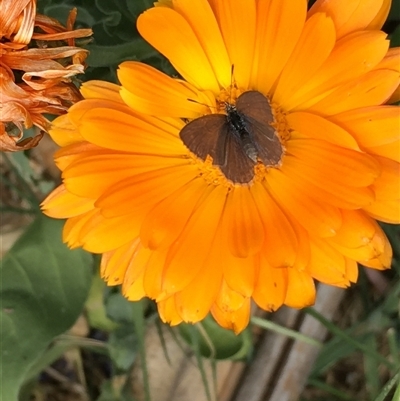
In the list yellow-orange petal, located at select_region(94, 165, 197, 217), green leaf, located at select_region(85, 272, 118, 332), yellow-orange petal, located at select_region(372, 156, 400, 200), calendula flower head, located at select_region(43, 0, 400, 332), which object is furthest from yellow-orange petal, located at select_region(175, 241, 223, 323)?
green leaf, located at select_region(85, 272, 118, 332)

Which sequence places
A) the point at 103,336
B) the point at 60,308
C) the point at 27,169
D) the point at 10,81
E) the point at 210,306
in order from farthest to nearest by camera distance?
1. the point at 103,336
2. the point at 27,169
3. the point at 60,308
4. the point at 210,306
5. the point at 10,81

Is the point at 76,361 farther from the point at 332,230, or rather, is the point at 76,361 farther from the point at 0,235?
the point at 332,230

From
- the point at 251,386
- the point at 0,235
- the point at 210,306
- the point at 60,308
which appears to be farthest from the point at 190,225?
the point at 0,235

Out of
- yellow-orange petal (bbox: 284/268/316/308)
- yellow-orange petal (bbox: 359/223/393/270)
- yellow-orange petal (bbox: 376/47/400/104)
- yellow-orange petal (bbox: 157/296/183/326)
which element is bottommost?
yellow-orange petal (bbox: 157/296/183/326)

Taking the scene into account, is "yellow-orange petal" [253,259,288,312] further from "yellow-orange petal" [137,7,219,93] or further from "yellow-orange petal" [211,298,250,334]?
"yellow-orange petal" [137,7,219,93]

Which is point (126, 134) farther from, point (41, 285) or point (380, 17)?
point (41, 285)

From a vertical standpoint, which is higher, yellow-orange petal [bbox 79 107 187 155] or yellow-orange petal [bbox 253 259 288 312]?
yellow-orange petal [bbox 79 107 187 155]

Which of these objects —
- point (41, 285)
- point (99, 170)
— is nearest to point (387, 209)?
point (99, 170)
